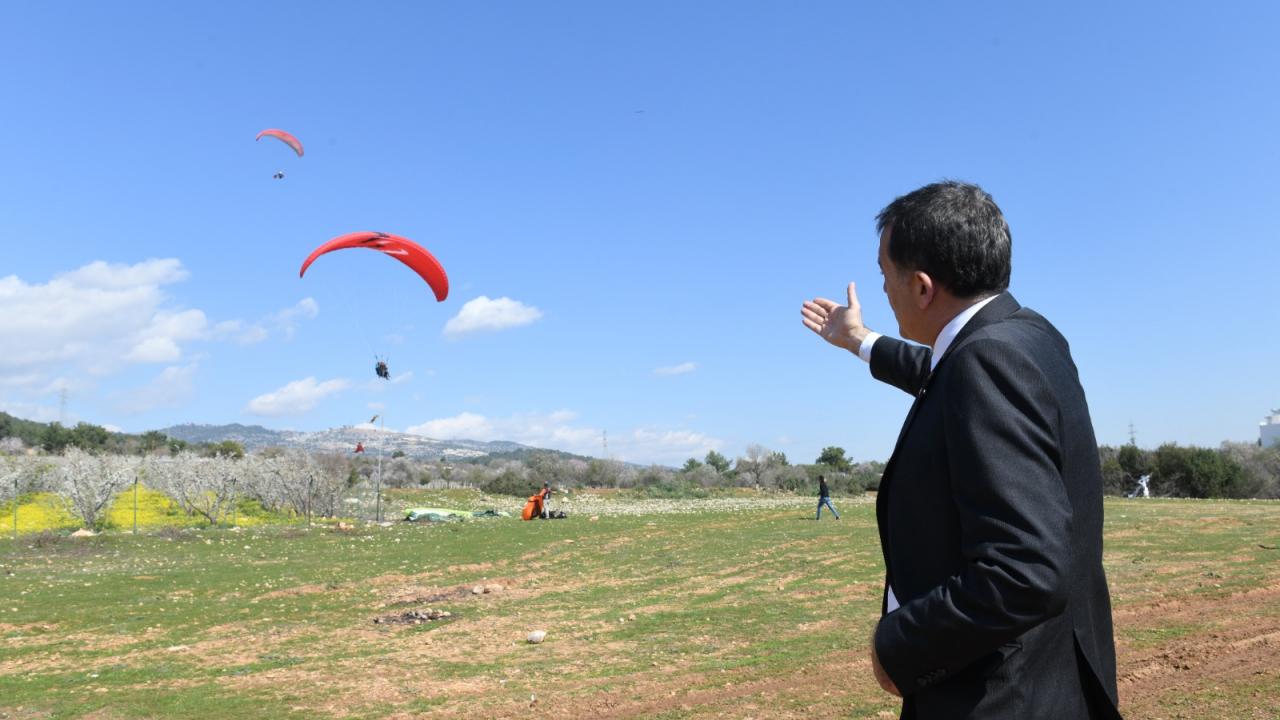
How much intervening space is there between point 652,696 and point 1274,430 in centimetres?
9792

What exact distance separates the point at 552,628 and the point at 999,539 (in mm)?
9764

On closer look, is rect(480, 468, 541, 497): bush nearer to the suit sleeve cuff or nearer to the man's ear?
the suit sleeve cuff

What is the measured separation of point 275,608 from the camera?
13.0m

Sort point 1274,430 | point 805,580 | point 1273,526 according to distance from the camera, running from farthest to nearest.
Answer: point 1274,430 → point 1273,526 → point 805,580

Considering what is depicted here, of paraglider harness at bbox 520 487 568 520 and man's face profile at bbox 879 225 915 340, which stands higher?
man's face profile at bbox 879 225 915 340

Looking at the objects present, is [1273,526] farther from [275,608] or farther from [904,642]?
[904,642]

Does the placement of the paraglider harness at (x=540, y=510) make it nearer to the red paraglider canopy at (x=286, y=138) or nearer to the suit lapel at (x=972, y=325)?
the red paraglider canopy at (x=286, y=138)

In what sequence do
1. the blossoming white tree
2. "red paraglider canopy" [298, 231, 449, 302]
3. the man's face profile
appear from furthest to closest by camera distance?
the blossoming white tree < "red paraglider canopy" [298, 231, 449, 302] < the man's face profile

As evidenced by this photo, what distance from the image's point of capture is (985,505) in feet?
5.42

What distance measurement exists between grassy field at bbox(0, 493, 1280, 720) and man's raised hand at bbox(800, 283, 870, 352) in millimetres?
4542

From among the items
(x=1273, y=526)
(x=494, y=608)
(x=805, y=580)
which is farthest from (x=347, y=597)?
(x=1273, y=526)

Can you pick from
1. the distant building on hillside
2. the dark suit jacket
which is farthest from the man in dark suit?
the distant building on hillside

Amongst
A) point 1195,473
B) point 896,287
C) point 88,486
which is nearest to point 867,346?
point 896,287

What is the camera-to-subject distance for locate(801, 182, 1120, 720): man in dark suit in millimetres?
1631
